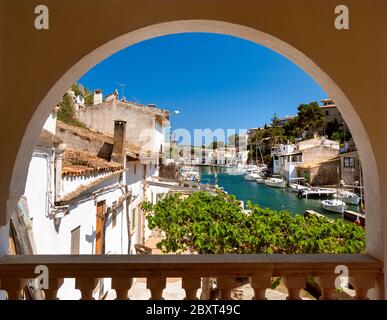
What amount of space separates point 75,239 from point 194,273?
5.36 meters

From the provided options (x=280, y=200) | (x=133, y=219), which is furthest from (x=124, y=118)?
(x=280, y=200)

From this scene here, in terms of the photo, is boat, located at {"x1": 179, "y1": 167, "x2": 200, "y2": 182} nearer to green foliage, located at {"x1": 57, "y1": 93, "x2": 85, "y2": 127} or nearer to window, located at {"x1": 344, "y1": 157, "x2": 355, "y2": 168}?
green foliage, located at {"x1": 57, "y1": 93, "x2": 85, "y2": 127}

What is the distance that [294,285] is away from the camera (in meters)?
1.67

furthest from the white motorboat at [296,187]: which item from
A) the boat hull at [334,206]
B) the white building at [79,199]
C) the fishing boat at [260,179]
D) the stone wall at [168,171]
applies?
the white building at [79,199]

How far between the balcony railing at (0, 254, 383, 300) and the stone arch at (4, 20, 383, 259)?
0.74 ft

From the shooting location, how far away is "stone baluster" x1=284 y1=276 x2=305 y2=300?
167 centimetres

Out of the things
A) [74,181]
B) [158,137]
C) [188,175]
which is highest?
[158,137]

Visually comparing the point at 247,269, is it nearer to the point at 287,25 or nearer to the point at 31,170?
the point at 287,25

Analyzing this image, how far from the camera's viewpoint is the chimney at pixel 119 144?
9.75 m

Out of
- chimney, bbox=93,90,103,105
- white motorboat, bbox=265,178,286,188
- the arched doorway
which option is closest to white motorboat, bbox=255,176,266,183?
white motorboat, bbox=265,178,286,188

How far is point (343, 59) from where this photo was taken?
1693mm

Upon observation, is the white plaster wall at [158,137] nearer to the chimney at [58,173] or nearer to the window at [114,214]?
the window at [114,214]

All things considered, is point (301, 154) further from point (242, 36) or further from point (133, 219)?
point (242, 36)
